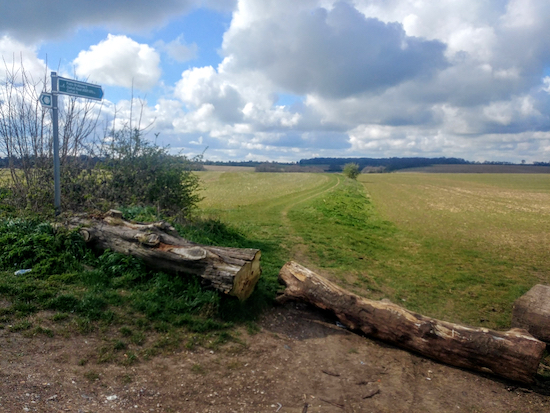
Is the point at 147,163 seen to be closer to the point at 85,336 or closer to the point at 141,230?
the point at 141,230

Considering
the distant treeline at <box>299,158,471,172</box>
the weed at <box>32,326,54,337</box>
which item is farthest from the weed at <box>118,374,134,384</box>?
the distant treeline at <box>299,158,471,172</box>

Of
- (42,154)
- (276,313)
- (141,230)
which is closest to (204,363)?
(276,313)

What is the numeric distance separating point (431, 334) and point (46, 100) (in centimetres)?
820

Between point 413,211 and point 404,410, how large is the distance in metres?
23.3

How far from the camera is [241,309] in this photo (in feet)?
21.4

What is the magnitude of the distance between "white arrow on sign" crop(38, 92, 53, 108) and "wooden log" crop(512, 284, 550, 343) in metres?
9.62

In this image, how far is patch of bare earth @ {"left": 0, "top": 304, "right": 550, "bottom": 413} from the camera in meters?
4.00

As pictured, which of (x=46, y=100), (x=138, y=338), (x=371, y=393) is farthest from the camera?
(x=46, y=100)

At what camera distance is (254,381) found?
4785 millimetres

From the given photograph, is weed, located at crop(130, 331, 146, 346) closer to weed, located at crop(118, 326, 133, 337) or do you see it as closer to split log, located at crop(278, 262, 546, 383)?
weed, located at crop(118, 326, 133, 337)

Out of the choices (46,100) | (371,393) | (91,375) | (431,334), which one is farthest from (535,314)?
(46,100)

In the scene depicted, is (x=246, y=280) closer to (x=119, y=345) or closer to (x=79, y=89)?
(x=119, y=345)

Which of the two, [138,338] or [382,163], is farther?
[382,163]

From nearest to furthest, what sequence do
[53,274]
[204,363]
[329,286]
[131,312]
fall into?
[204,363], [131,312], [53,274], [329,286]
